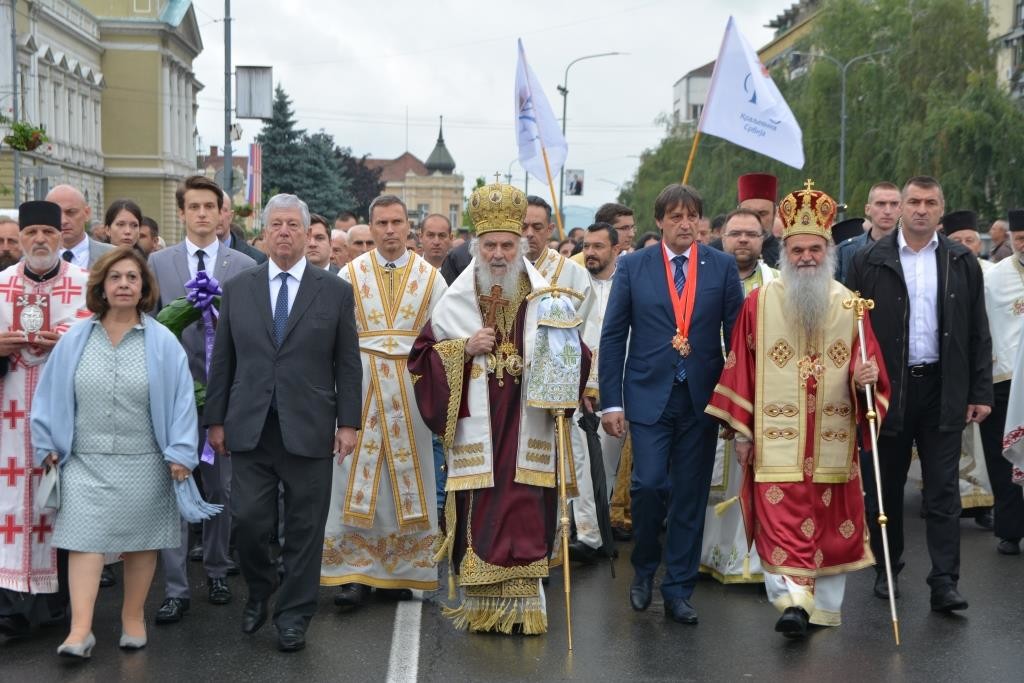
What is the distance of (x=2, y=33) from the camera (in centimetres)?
5603

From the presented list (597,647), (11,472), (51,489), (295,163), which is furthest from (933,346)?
(295,163)

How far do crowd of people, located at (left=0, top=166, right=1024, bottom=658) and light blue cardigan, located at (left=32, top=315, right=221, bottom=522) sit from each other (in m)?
0.01

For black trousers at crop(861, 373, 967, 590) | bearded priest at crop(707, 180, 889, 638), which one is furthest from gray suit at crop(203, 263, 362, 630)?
black trousers at crop(861, 373, 967, 590)

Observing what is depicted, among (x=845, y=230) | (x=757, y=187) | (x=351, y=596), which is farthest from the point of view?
(x=845, y=230)

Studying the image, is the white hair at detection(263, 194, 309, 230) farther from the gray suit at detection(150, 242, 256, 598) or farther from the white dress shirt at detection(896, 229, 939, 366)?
the white dress shirt at detection(896, 229, 939, 366)

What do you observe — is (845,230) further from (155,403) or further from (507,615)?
(155,403)

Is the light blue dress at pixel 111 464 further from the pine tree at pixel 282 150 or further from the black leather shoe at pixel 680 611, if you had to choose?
the pine tree at pixel 282 150

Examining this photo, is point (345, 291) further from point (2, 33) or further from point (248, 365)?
point (2, 33)

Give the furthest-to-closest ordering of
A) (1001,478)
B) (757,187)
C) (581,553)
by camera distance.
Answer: (757,187)
(1001,478)
(581,553)

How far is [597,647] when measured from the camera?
297 inches

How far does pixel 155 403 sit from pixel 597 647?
2496 mm

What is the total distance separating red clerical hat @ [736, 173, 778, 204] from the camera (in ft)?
35.7

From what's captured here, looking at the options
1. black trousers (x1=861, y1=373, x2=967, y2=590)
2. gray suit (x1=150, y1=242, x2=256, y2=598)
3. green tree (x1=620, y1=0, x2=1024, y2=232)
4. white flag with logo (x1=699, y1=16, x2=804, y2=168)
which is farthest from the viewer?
green tree (x1=620, y1=0, x2=1024, y2=232)

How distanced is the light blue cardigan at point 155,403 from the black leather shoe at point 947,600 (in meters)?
3.92
